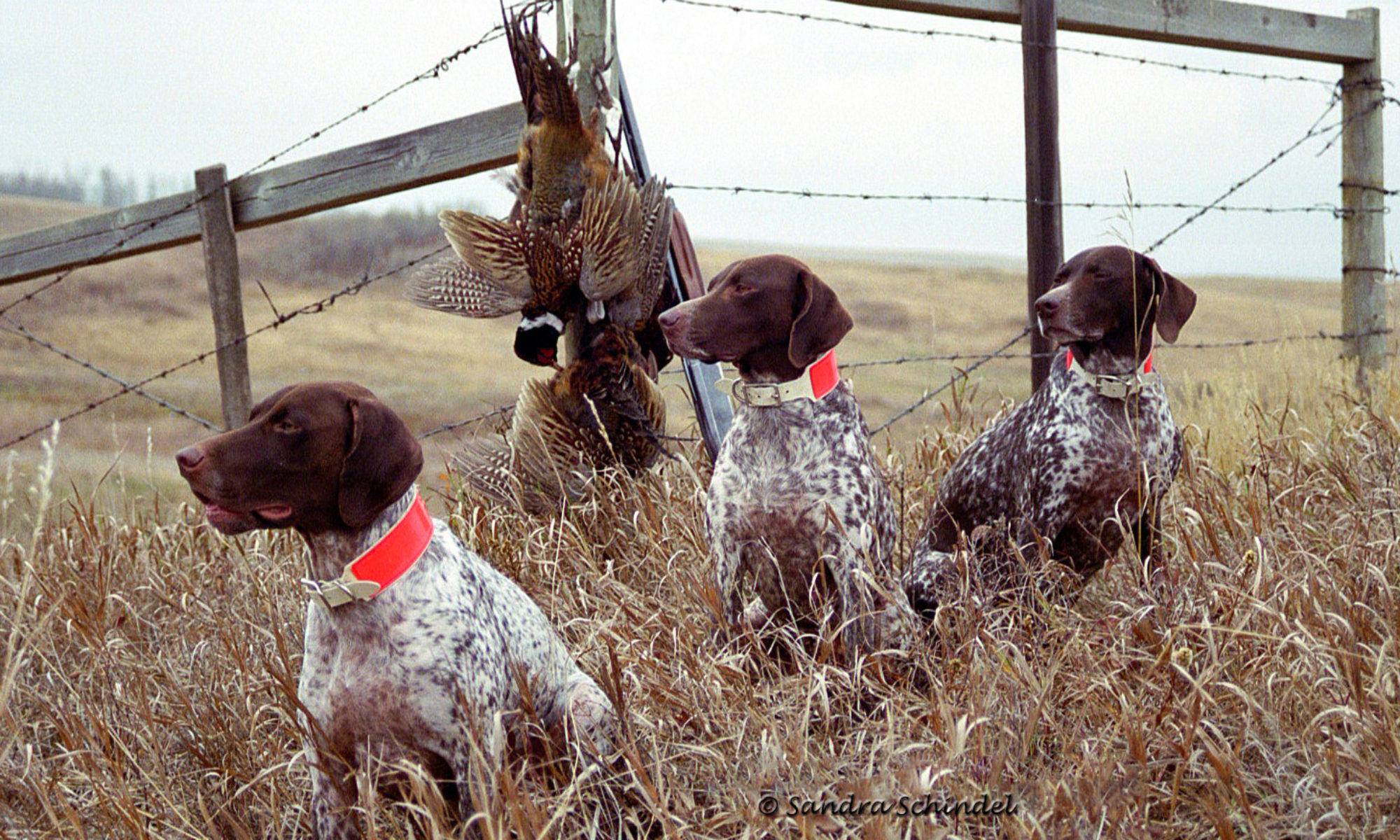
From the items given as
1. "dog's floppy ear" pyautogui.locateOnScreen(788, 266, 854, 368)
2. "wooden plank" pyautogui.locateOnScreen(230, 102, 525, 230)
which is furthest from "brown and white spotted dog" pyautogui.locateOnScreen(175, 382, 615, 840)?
"wooden plank" pyautogui.locateOnScreen(230, 102, 525, 230)

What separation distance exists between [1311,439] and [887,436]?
1.96 metres

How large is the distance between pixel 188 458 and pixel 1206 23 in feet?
19.8

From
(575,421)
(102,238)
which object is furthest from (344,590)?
(102,238)

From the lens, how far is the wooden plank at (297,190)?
4.76m

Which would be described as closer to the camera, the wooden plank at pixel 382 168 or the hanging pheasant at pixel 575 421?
the hanging pheasant at pixel 575 421

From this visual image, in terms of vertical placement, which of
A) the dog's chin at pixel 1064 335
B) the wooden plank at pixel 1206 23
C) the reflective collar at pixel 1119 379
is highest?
the wooden plank at pixel 1206 23

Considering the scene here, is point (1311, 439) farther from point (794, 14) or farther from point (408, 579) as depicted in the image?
point (408, 579)

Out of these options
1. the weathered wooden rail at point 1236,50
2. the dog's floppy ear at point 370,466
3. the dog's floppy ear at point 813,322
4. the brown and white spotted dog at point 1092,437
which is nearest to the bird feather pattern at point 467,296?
the dog's floppy ear at point 813,322

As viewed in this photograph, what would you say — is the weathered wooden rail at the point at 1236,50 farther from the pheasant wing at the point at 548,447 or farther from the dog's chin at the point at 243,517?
the dog's chin at the point at 243,517

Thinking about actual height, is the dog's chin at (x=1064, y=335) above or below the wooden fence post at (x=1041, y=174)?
below

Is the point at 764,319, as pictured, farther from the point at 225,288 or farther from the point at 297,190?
the point at 225,288

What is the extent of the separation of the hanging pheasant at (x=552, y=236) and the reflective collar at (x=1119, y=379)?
1574 mm

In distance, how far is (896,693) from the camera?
271 centimetres

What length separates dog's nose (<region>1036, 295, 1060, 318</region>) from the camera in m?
3.05
